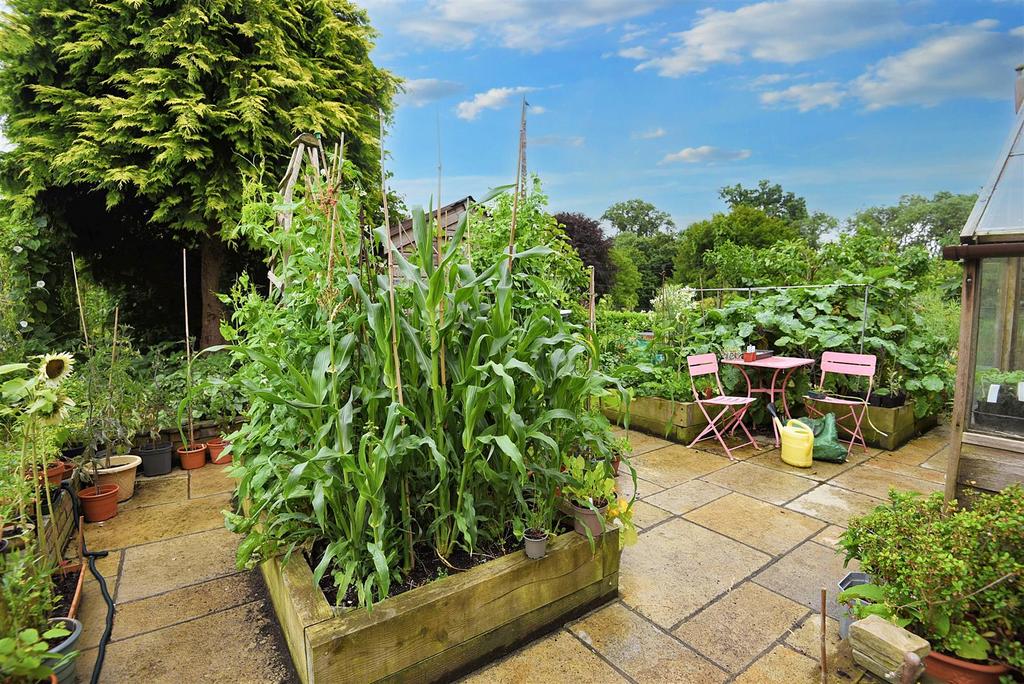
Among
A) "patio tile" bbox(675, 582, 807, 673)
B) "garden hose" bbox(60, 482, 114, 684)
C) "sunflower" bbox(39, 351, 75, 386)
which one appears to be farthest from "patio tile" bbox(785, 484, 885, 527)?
"sunflower" bbox(39, 351, 75, 386)

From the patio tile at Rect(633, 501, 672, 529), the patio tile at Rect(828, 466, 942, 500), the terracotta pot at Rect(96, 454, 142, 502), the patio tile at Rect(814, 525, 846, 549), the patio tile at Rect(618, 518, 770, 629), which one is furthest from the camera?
the patio tile at Rect(828, 466, 942, 500)

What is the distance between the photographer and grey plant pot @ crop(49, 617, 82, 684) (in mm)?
1429

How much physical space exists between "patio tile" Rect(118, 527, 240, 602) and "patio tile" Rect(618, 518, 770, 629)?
188 centimetres

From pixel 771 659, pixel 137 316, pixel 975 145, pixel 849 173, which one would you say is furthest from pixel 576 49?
pixel 849 173

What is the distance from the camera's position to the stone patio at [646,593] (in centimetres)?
163

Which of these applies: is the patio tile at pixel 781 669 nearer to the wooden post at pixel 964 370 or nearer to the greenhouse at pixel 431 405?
the greenhouse at pixel 431 405

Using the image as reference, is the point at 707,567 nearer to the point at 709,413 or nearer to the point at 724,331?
the point at 709,413

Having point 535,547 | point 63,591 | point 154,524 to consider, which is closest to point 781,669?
point 535,547

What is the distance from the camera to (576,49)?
7.23 meters

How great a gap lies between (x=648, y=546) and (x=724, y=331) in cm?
265

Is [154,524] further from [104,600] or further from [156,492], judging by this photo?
[104,600]

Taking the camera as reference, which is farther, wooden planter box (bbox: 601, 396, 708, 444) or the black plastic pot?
wooden planter box (bbox: 601, 396, 708, 444)

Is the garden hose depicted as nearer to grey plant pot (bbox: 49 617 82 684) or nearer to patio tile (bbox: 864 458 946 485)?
grey plant pot (bbox: 49 617 82 684)

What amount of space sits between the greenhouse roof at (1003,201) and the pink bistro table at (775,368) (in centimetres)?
213
